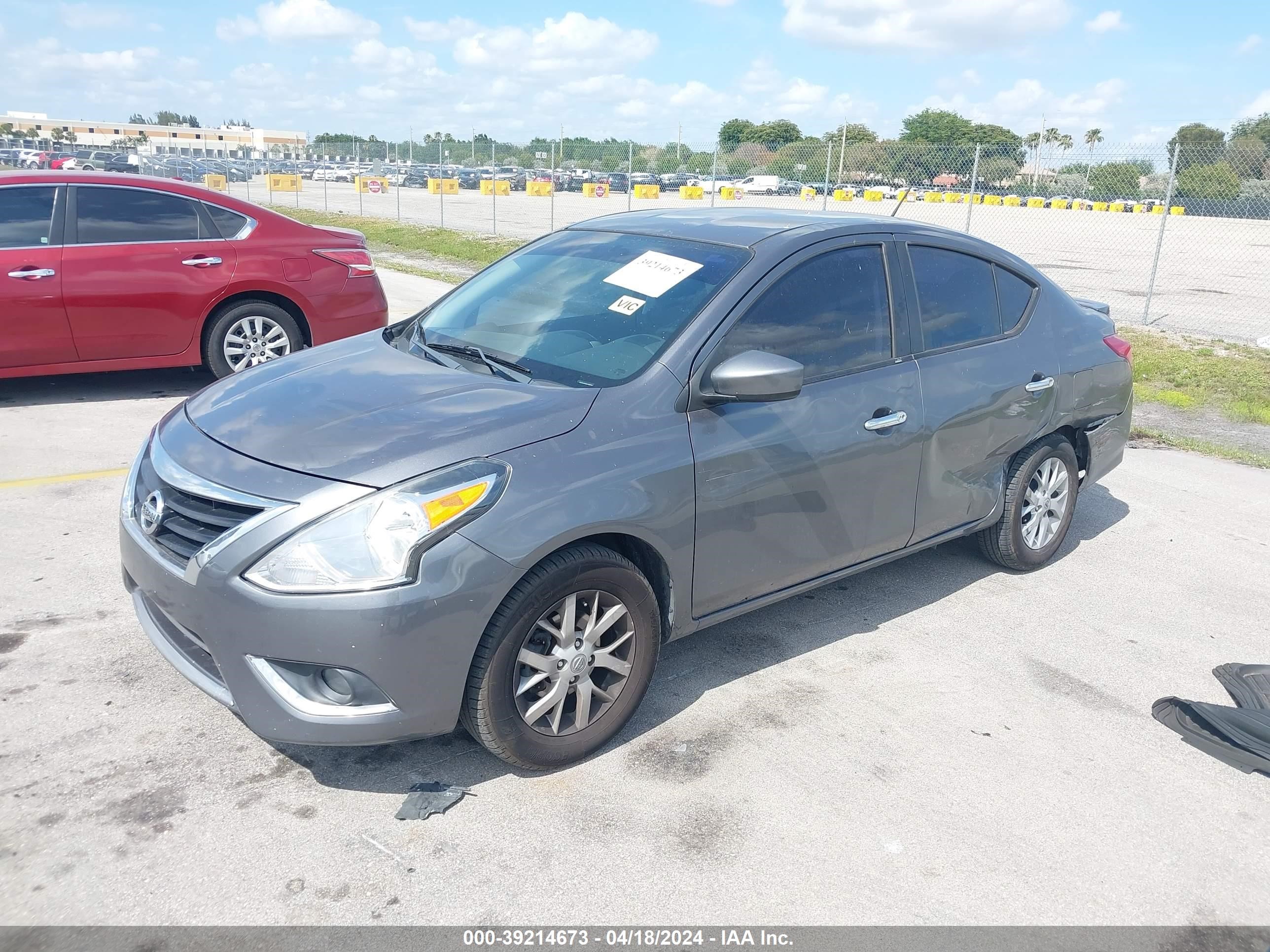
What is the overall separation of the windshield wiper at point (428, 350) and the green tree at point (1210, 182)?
18.6 meters

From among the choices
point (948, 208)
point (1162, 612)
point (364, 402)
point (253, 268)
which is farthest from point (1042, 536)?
point (948, 208)

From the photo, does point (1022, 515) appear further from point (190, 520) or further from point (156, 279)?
point (156, 279)

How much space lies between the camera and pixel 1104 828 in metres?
3.17

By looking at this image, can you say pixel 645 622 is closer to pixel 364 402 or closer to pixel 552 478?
pixel 552 478

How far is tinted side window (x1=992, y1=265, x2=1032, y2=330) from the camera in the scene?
485 cm

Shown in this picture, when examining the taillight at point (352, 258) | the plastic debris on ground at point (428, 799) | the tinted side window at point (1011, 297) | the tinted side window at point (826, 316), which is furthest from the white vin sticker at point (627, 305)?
the taillight at point (352, 258)

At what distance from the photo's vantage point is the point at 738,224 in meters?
4.27

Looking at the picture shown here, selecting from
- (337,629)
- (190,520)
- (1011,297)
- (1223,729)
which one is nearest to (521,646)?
(337,629)

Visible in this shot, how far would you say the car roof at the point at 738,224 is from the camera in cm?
412

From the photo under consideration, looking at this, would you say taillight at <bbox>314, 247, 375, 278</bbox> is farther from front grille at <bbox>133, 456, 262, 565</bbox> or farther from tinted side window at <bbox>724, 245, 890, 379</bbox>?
front grille at <bbox>133, 456, 262, 565</bbox>

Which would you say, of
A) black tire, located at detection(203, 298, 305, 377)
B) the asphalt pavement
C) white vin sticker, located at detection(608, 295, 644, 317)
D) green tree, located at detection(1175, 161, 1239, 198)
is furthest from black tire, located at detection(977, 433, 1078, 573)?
green tree, located at detection(1175, 161, 1239, 198)

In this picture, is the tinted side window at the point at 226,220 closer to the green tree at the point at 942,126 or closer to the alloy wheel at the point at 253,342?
the alloy wheel at the point at 253,342

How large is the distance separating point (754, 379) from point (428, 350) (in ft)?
4.57

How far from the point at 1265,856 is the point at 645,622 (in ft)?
6.51
